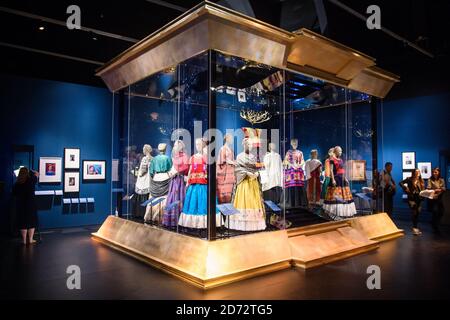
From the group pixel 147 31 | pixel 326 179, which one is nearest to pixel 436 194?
pixel 326 179

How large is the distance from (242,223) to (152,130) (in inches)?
119

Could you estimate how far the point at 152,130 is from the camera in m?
7.20

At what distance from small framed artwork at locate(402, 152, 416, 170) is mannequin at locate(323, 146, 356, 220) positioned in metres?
3.27

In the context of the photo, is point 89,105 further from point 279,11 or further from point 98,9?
point 279,11

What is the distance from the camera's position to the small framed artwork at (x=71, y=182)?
28.3 feet

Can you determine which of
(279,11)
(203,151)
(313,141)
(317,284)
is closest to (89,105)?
(203,151)

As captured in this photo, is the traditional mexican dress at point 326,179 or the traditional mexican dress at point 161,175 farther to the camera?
the traditional mexican dress at point 326,179

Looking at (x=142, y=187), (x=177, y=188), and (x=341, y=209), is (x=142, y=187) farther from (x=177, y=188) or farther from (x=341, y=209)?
(x=341, y=209)

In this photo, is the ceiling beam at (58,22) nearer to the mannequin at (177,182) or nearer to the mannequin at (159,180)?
the mannequin at (159,180)

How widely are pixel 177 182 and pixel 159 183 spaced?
2.68 feet

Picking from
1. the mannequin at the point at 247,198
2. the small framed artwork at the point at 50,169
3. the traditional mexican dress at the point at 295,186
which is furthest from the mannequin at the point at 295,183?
the small framed artwork at the point at 50,169

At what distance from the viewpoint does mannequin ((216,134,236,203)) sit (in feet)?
18.0

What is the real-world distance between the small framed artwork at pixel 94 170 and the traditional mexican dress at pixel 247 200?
16.4ft

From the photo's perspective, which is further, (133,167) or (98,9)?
(133,167)
